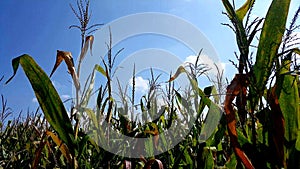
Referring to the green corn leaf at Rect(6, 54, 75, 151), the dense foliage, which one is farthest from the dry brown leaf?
the green corn leaf at Rect(6, 54, 75, 151)

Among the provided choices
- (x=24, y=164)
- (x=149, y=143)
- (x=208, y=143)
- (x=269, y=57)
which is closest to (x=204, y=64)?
(x=149, y=143)

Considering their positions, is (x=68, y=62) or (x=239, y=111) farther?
(x=68, y=62)

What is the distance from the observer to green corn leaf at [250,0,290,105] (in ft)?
2.97

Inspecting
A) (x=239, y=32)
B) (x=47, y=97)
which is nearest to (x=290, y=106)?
(x=239, y=32)

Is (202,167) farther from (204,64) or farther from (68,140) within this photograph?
(204,64)

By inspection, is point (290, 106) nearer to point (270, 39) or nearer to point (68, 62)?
point (270, 39)

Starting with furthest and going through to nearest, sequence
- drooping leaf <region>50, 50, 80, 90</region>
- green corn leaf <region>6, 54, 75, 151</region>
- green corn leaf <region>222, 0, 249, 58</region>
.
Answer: drooping leaf <region>50, 50, 80, 90</region> → green corn leaf <region>6, 54, 75, 151</region> → green corn leaf <region>222, 0, 249, 58</region>

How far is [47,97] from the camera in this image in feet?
3.65

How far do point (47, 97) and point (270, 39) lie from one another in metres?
0.74

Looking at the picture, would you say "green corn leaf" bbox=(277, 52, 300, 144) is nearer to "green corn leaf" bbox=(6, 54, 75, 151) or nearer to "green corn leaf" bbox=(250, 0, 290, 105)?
"green corn leaf" bbox=(250, 0, 290, 105)

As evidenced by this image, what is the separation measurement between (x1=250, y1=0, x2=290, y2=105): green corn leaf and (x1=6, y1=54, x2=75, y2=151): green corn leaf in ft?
2.08

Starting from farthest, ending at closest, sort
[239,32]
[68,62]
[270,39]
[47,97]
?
[68,62] < [47,97] < [270,39] < [239,32]

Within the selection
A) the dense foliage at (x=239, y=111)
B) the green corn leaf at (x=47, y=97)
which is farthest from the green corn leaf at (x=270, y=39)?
A: the green corn leaf at (x=47, y=97)

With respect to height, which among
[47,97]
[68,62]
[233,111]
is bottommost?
[233,111]
